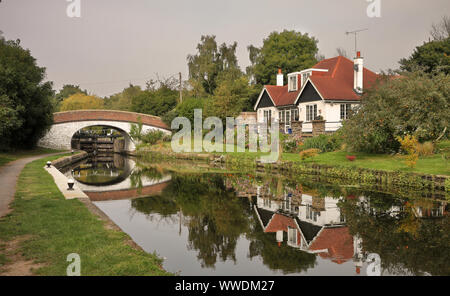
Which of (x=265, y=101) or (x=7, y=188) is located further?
(x=265, y=101)

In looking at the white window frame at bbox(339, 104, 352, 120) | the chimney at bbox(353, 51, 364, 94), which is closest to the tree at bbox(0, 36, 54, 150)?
the white window frame at bbox(339, 104, 352, 120)

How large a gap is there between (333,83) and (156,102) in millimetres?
24140

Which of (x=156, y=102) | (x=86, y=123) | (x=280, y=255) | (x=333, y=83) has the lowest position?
(x=280, y=255)

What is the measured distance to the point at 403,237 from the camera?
8.22 m

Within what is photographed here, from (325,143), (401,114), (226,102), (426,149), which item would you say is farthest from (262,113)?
(426,149)

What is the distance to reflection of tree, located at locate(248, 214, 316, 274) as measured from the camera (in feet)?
22.2

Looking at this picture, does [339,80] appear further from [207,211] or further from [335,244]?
[335,244]

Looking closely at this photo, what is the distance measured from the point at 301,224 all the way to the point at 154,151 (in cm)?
2727

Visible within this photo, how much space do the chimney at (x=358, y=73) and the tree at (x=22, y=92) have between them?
22798mm

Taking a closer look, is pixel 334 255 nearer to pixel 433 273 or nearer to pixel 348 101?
pixel 433 273
